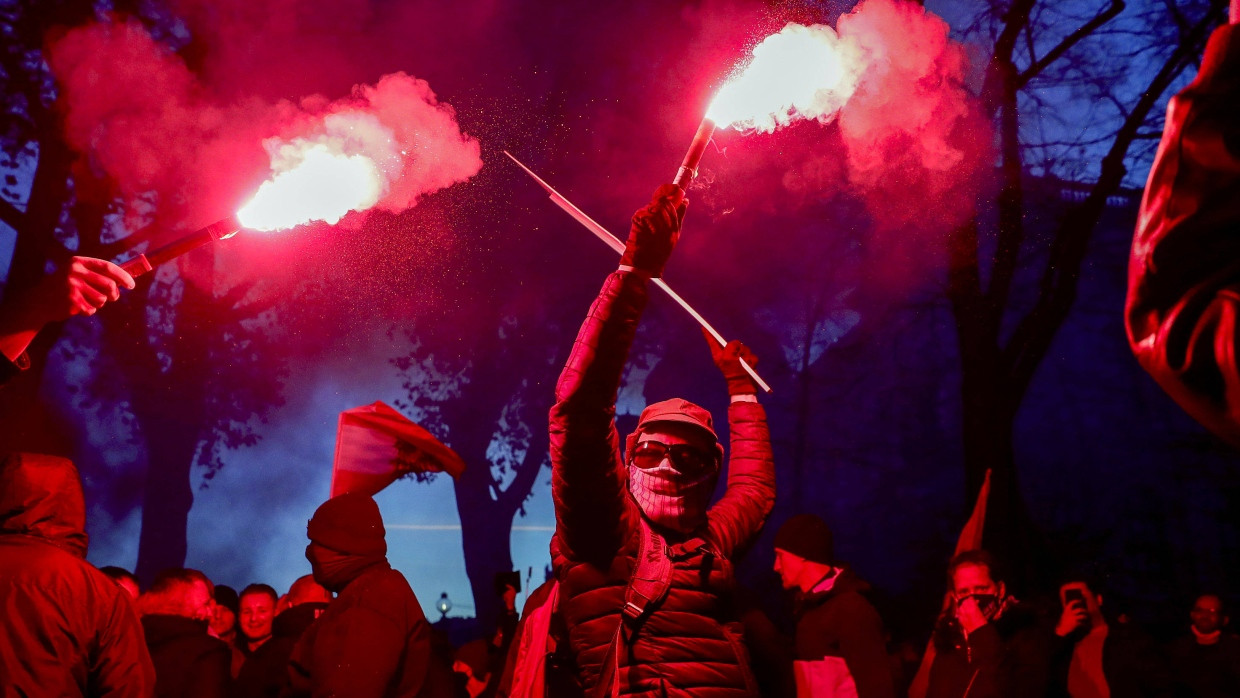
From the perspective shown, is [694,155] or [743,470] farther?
[743,470]

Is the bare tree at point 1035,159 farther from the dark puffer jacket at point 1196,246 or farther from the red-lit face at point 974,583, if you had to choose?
the dark puffer jacket at point 1196,246

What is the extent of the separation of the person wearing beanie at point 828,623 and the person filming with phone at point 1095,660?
2.77 meters

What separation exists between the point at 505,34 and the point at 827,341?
332 inches

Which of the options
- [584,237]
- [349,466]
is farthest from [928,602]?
[349,466]

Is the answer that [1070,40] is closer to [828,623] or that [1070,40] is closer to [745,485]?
[828,623]

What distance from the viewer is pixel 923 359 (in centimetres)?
1514

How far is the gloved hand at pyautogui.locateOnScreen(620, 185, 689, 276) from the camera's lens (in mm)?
2717

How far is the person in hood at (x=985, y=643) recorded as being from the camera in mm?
4520

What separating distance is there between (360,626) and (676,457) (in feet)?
5.72

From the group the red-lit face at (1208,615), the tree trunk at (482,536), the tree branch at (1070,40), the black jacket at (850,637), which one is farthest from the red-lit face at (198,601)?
the tree branch at (1070,40)

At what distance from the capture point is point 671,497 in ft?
10.2

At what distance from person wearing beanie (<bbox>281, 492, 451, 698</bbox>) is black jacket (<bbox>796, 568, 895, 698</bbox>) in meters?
2.18

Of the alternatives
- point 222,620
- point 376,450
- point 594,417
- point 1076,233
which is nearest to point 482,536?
point 222,620

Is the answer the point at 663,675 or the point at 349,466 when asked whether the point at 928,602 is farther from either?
the point at 663,675
